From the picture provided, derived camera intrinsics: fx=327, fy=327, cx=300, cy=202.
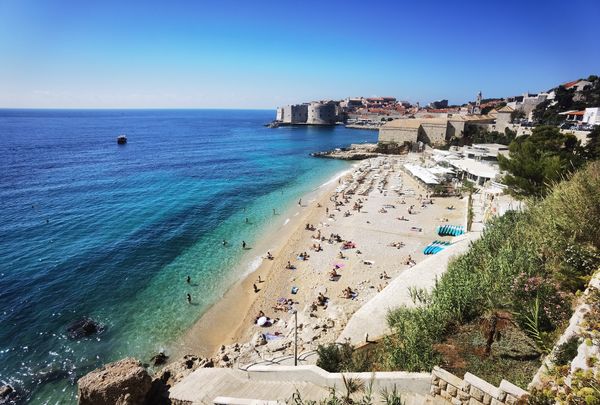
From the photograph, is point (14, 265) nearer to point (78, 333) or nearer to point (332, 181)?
point (78, 333)

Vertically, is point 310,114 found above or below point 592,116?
above

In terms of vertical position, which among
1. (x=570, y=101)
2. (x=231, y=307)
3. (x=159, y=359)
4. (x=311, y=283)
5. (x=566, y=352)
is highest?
(x=570, y=101)

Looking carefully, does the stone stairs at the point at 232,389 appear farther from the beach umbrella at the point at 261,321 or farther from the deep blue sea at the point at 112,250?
the deep blue sea at the point at 112,250

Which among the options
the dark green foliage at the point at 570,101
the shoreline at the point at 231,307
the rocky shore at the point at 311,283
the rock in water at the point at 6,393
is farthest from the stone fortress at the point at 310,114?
the rock in water at the point at 6,393

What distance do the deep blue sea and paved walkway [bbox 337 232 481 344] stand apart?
749cm

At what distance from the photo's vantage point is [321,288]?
52.1ft

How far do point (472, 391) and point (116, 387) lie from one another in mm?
7746

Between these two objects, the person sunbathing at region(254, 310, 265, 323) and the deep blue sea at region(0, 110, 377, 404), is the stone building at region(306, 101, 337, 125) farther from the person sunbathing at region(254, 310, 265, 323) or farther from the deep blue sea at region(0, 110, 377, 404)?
the person sunbathing at region(254, 310, 265, 323)

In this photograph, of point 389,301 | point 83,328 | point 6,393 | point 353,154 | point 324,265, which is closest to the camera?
point 6,393

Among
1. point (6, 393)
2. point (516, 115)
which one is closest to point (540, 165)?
point (6, 393)

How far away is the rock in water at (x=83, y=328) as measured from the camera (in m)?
13.2

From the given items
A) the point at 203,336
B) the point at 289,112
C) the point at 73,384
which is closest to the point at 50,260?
the point at 73,384

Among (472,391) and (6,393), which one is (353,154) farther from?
(472,391)

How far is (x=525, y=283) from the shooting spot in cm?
726
